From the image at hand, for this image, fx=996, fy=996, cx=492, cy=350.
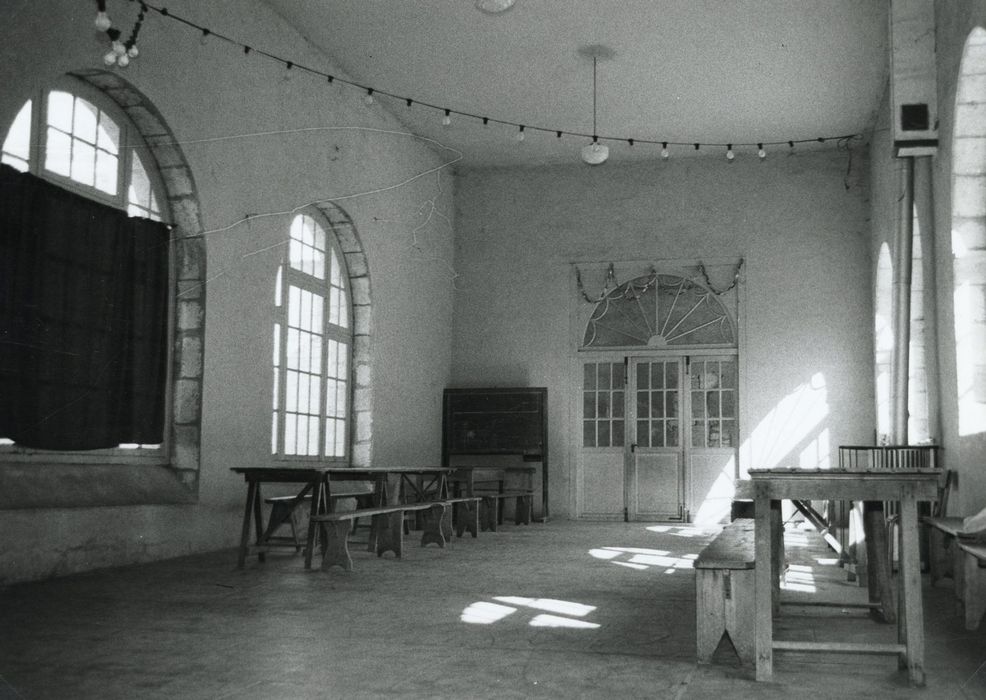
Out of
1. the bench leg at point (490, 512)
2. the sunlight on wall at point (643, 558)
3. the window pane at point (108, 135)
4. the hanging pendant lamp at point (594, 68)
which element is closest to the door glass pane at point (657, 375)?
the bench leg at point (490, 512)

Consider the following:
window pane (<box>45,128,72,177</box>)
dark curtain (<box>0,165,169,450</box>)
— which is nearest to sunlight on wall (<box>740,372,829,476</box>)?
dark curtain (<box>0,165,169,450</box>)

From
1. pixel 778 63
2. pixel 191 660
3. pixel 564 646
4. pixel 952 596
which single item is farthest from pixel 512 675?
pixel 778 63

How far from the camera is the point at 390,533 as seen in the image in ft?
24.3

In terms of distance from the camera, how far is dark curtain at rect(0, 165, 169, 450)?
220 inches

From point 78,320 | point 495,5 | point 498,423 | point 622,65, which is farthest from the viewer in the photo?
point 498,423

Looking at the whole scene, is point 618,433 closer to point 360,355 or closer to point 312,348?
point 360,355

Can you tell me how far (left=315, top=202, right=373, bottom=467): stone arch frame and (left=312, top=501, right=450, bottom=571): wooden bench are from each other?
2092 mm

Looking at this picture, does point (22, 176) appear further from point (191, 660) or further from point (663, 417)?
point (663, 417)

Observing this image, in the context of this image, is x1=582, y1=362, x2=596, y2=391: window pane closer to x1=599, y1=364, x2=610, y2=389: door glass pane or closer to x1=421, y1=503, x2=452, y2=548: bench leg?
x1=599, y1=364, x2=610, y2=389: door glass pane

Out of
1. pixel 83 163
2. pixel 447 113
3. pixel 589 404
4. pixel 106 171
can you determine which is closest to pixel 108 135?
pixel 106 171

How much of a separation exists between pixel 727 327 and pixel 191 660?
9.72 m

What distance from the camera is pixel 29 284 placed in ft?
18.5

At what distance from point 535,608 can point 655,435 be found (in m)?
7.88

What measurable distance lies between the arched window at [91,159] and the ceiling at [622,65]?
2.37m
